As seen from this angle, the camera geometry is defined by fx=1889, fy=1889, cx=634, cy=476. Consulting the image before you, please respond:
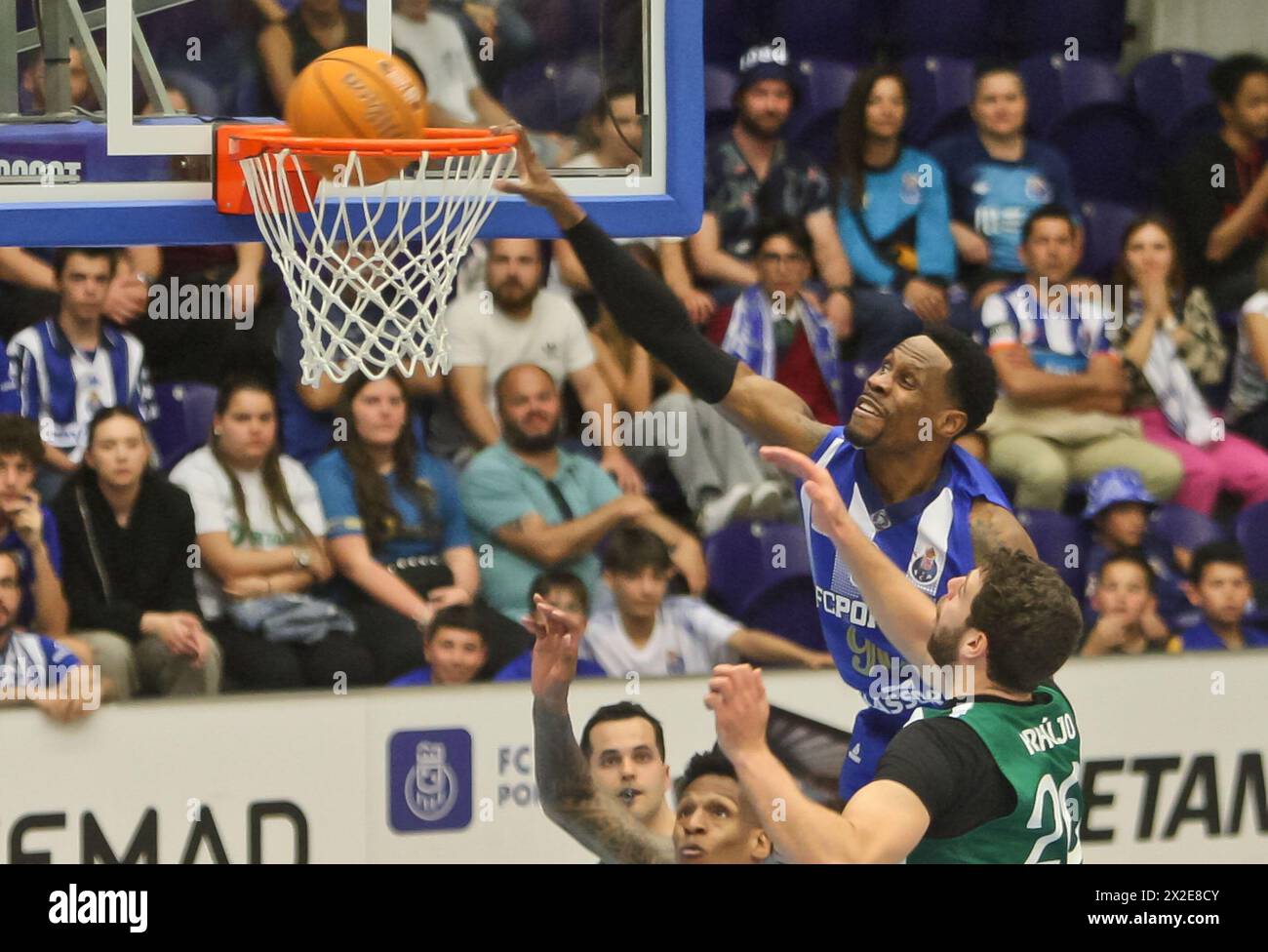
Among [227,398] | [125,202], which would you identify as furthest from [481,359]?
Answer: [125,202]

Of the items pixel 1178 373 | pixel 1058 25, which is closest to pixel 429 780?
pixel 1178 373

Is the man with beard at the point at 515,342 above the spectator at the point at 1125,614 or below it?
above

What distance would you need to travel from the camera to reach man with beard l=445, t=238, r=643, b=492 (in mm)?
4609

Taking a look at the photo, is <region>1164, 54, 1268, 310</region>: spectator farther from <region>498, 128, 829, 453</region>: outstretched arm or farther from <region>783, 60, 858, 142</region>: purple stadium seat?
<region>498, 128, 829, 453</region>: outstretched arm

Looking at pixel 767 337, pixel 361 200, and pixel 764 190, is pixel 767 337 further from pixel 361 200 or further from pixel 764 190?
pixel 361 200

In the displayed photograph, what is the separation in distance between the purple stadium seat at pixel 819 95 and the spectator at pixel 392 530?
1375mm

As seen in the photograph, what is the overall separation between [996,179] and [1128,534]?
1.04m

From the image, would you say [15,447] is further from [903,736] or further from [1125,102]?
[1125,102]

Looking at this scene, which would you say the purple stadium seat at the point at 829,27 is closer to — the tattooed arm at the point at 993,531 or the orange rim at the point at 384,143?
the tattooed arm at the point at 993,531

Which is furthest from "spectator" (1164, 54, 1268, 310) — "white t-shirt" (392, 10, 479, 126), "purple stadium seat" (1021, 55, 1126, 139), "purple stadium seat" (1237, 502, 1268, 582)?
"white t-shirt" (392, 10, 479, 126)

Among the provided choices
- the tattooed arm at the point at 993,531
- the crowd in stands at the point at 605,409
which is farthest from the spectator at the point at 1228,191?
the tattooed arm at the point at 993,531

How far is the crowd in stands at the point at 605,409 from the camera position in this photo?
4.25 meters

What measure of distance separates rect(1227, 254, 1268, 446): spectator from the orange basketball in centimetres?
265

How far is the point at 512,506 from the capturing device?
4.55m
